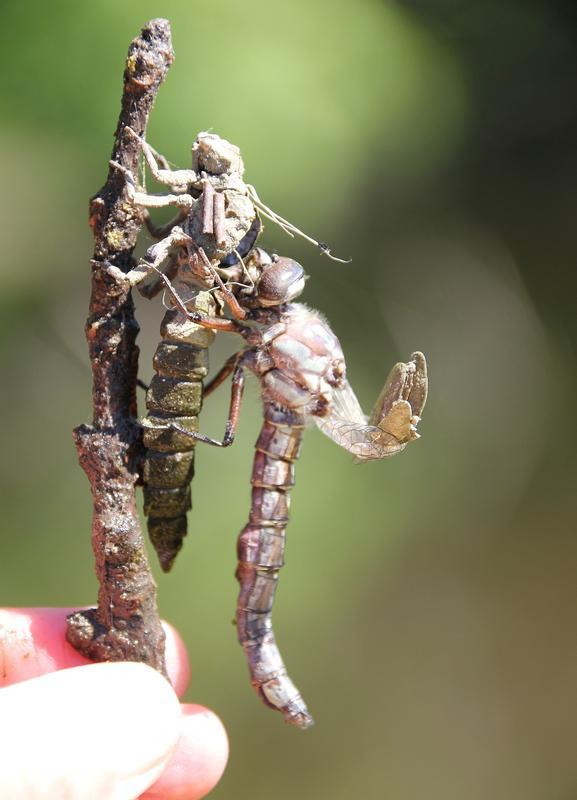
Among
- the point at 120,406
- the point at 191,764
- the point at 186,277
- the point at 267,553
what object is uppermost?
the point at 186,277

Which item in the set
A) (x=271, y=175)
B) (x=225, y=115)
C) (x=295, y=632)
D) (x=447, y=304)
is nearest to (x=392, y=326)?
(x=447, y=304)

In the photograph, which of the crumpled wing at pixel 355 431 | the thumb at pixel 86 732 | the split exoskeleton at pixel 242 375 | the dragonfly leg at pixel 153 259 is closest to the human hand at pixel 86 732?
the thumb at pixel 86 732

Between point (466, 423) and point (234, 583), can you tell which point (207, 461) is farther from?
point (466, 423)

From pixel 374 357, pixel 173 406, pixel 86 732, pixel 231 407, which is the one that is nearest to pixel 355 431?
pixel 231 407

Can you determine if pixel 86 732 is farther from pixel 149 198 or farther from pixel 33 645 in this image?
pixel 149 198

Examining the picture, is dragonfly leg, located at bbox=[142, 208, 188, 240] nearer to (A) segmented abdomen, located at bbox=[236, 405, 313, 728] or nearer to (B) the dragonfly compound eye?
(B) the dragonfly compound eye

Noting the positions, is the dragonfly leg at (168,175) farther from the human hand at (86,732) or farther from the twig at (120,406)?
the human hand at (86,732)

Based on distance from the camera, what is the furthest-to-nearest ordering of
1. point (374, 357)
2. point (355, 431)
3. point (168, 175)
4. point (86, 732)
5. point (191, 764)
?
1. point (374, 357)
2. point (191, 764)
3. point (355, 431)
4. point (168, 175)
5. point (86, 732)
